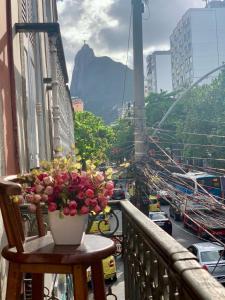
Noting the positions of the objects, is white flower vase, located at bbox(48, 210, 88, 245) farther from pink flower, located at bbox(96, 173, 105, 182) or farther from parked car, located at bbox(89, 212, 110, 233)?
parked car, located at bbox(89, 212, 110, 233)

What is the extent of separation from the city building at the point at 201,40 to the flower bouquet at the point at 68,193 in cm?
8419

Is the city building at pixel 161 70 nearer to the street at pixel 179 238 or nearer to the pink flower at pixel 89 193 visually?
the street at pixel 179 238

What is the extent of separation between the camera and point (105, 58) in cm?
15812

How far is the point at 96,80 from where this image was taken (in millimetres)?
154500

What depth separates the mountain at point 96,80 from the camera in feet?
495

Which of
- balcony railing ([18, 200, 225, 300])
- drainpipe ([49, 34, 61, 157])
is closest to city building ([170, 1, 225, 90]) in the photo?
drainpipe ([49, 34, 61, 157])

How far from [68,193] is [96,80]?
15436 cm

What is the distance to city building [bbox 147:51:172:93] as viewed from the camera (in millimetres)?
114500

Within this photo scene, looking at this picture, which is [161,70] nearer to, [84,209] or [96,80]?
[96,80]

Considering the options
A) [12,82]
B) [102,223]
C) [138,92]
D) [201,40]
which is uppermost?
[201,40]

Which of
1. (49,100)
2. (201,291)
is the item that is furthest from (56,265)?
(49,100)

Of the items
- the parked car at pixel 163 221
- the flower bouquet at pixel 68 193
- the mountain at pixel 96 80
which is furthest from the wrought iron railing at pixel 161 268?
the mountain at pixel 96 80

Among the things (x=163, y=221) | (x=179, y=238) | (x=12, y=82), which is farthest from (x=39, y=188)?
(x=179, y=238)

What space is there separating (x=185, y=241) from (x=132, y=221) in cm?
2095
